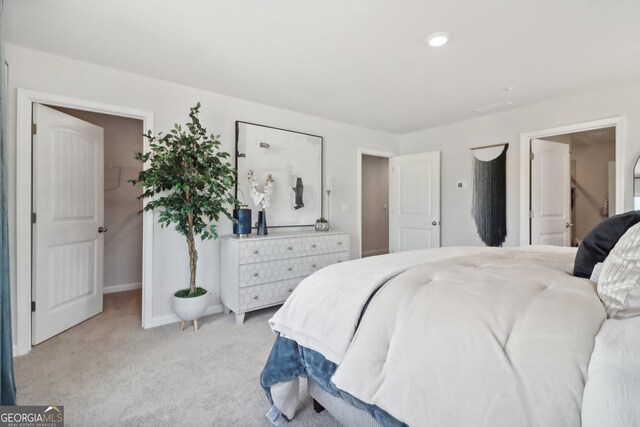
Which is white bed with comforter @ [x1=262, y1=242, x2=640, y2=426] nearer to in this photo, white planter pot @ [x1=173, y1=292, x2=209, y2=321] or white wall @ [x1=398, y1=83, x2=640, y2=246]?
white planter pot @ [x1=173, y1=292, x2=209, y2=321]

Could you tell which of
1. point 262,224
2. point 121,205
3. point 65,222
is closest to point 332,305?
point 262,224

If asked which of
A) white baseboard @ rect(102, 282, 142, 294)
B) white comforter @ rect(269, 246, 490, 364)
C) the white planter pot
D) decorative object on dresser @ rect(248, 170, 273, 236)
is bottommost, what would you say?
white baseboard @ rect(102, 282, 142, 294)

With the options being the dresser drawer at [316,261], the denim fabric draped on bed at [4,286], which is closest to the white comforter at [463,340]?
the denim fabric draped on bed at [4,286]

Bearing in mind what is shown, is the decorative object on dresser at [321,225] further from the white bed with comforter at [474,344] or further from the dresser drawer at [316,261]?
the white bed with comforter at [474,344]

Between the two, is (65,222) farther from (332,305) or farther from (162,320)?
(332,305)

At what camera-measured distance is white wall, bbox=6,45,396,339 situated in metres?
2.32

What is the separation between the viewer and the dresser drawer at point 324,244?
130 inches

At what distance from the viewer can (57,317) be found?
2.62 metres

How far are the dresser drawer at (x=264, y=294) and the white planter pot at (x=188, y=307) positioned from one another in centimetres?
38

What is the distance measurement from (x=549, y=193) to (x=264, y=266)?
355 cm

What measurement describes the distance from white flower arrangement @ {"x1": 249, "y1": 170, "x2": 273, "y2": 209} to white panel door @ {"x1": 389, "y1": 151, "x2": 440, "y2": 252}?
2.34m

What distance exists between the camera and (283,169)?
3660 mm

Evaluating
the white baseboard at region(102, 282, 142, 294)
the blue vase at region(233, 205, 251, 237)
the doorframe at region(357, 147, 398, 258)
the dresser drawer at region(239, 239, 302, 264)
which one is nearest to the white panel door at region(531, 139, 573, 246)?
the doorframe at region(357, 147, 398, 258)

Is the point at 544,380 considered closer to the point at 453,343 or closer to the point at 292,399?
the point at 453,343
